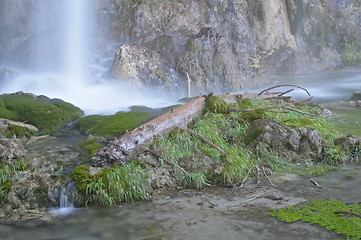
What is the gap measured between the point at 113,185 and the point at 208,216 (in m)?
1.76

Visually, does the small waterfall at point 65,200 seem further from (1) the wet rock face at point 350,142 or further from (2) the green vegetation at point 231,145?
(1) the wet rock face at point 350,142

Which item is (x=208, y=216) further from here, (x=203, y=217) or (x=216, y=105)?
(x=216, y=105)

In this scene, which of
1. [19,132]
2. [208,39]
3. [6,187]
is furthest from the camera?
[208,39]

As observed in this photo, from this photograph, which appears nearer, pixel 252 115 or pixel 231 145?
pixel 231 145

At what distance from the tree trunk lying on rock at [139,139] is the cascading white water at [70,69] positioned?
649cm

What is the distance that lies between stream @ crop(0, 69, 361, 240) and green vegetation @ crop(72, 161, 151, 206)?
0.17 meters

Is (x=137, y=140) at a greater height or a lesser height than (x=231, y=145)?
greater

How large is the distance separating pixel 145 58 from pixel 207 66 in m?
4.13

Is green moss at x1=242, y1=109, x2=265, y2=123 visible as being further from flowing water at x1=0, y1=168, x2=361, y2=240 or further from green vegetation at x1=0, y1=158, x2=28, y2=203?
green vegetation at x1=0, y1=158, x2=28, y2=203

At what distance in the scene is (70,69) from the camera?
2094 cm

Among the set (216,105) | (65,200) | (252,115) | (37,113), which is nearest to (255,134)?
(252,115)

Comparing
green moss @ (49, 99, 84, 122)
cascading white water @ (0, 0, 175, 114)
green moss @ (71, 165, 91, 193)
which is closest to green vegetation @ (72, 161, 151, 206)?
green moss @ (71, 165, 91, 193)

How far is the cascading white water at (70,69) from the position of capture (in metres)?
17.1

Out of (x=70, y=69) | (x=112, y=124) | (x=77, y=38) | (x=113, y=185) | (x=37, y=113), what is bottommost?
(x=113, y=185)
